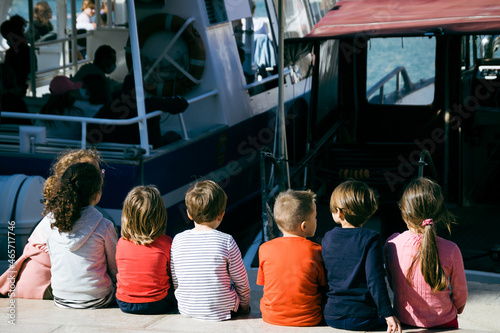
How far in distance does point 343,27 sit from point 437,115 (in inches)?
68.2

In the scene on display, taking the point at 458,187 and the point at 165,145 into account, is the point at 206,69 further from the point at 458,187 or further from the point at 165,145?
the point at 458,187

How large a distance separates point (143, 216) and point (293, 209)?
83 cm

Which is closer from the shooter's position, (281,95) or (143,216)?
(143,216)

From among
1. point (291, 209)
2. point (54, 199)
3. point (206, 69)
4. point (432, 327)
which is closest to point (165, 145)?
point (206, 69)

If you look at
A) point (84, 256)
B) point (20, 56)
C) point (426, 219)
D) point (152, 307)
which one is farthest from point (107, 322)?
point (20, 56)

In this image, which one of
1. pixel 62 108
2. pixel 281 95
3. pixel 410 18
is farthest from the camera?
pixel 410 18

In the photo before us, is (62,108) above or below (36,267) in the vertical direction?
above

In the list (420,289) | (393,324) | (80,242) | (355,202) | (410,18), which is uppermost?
(410,18)

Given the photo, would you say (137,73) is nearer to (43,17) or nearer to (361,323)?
(361,323)

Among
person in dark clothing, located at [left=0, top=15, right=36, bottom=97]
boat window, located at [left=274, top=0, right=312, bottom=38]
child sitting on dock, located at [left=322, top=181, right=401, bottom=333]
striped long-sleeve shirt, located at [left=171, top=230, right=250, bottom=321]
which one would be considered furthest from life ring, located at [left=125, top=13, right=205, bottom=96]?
child sitting on dock, located at [left=322, top=181, right=401, bottom=333]

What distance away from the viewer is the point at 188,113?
746 centimetres

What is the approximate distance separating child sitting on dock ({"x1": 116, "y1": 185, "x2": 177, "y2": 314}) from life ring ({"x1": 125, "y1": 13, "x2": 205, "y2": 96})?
3433 millimetres

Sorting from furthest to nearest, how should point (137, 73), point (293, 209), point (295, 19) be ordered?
point (295, 19), point (137, 73), point (293, 209)

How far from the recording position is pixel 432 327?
11.9 feet
